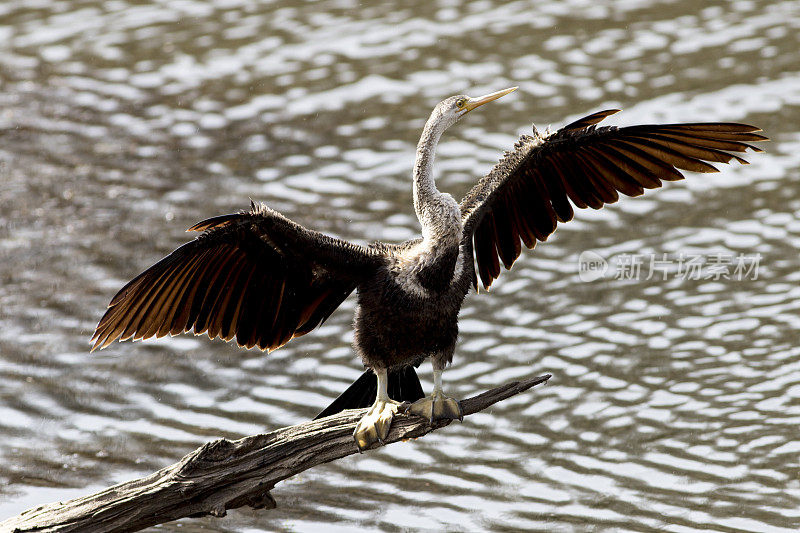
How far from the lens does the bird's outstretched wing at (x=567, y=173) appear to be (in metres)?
5.71

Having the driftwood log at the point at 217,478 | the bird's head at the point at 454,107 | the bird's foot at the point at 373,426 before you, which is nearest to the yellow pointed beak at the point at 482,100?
the bird's head at the point at 454,107

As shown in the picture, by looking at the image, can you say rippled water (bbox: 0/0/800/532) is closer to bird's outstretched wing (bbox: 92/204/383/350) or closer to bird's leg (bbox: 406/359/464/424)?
bird's leg (bbox: 406/359/464/424)

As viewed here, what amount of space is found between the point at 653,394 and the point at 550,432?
78cm

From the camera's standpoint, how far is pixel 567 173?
599cm

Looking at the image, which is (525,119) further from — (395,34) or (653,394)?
(653,394)

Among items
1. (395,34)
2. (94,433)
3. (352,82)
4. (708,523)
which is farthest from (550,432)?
(395,34)

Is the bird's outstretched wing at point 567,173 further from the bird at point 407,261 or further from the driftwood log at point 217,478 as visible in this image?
the driftwood log at point 217,478

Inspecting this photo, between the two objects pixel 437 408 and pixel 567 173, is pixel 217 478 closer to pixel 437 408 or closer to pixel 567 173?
pixel 437 408

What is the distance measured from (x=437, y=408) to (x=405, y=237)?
397 centimetres

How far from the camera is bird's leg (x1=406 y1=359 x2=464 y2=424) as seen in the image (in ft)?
18.0

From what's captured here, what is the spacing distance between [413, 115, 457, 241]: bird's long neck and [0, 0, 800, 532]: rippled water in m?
2.07

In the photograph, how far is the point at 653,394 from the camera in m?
7.78

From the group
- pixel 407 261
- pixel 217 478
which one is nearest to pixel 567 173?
pixel 407 261

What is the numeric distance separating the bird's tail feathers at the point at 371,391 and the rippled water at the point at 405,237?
3.34ft
